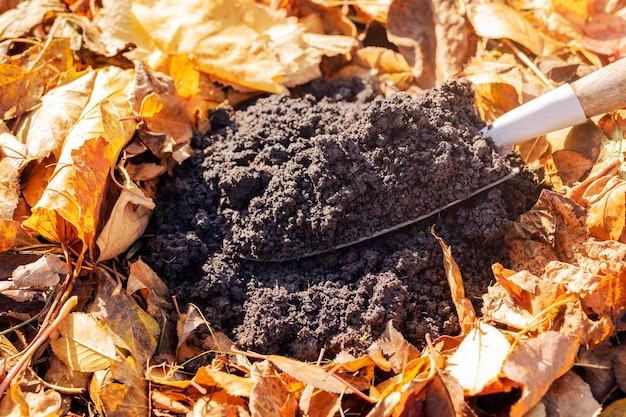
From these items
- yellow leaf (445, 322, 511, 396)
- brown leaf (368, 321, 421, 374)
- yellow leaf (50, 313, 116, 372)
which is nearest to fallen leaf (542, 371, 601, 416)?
yellow leaf (445, 322, 511, 396)

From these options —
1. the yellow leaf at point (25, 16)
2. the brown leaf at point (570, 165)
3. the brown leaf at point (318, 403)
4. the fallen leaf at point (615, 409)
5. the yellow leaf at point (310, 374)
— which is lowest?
the fallen leaf at point (615, 409)

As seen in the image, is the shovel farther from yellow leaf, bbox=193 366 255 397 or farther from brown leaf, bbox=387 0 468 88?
brown leaf, bbox=387 0 468 88

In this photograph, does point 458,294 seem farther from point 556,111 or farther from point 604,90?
point 604,90

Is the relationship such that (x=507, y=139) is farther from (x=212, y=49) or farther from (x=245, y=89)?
(x=212, y=49)

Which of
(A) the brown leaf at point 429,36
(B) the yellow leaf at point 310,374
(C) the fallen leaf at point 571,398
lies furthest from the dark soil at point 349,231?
(A) the brown leaf at point 429,36

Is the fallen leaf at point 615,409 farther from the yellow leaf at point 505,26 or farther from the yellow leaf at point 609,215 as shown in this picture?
the yellow leaf at point 505,26

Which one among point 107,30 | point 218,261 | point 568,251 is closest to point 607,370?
point 568,251
